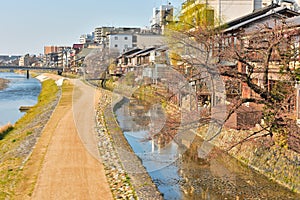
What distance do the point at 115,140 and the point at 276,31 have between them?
23.9 ft

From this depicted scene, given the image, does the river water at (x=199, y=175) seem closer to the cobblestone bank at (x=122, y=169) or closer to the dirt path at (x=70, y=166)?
the cobblestone bank at (x=122, y=169)

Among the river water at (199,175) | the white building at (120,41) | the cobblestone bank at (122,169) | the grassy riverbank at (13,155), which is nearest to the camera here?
the cobblestone bank at (122,169)

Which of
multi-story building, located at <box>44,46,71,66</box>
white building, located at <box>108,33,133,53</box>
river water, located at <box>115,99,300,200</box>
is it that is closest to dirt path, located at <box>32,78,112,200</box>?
river water, located at <box>115,99,300,200</box>

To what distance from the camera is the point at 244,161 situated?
9.25 meters

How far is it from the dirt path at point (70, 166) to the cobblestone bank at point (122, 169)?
213 millimetres

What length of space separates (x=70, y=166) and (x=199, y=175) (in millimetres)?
3066

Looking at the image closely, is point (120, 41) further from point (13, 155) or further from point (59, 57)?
point (13, 155)

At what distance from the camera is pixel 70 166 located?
26.9ft

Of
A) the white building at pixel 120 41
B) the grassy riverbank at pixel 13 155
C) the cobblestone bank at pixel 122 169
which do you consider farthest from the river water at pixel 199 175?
the white building at pixel 120 41

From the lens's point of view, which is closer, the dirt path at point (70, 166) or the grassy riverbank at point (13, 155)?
the dirt path at point (70, 166)

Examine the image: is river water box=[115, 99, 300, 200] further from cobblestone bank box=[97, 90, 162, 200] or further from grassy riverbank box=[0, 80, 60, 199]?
grassy riverbank box=[0, 80, 60, 199]

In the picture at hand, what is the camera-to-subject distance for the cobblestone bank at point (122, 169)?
6961 millimetres

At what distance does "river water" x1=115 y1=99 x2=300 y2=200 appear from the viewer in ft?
24.3

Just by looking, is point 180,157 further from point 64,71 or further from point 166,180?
point 64,71
